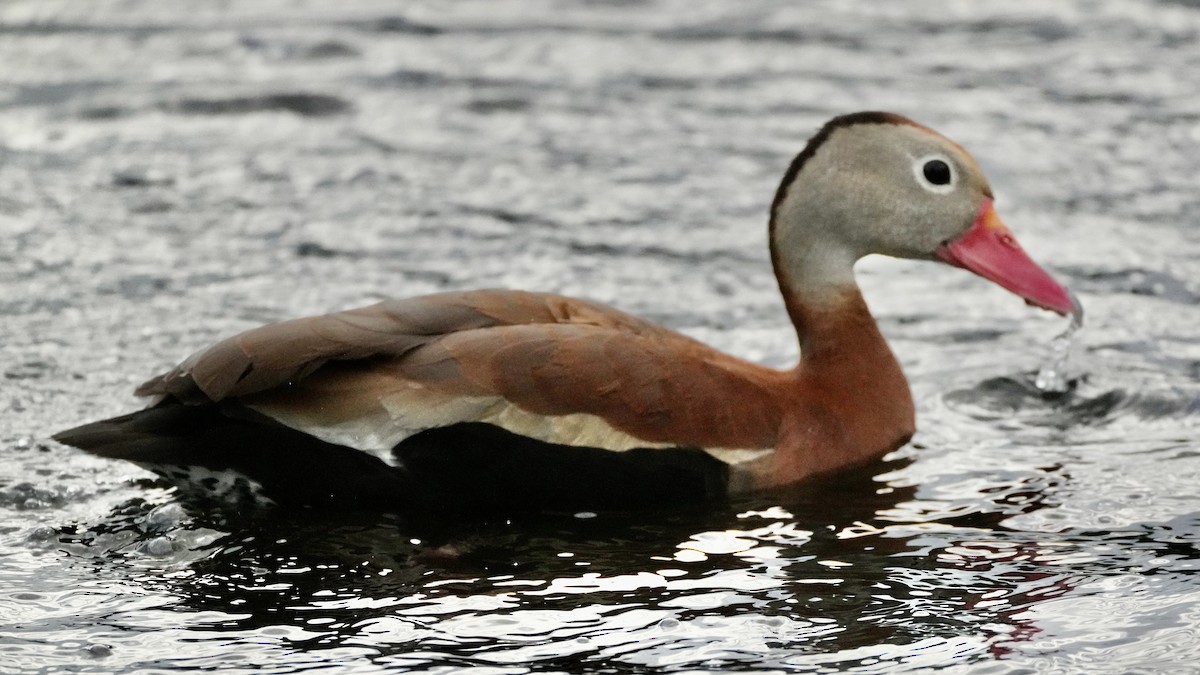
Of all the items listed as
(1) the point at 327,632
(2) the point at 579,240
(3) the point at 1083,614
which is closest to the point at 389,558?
(1) the point at 327,632

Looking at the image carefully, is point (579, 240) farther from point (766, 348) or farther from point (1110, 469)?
point (1110, 469)

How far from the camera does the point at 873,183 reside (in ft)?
21.2

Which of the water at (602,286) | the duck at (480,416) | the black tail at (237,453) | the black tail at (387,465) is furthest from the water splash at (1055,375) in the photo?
the black tail at (237,453)

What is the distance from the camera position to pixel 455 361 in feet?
18.4

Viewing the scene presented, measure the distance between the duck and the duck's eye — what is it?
2.74ft

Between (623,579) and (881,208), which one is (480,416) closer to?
(623,579)

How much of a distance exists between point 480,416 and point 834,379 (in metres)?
1.40

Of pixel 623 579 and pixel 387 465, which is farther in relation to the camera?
pixel 387 465

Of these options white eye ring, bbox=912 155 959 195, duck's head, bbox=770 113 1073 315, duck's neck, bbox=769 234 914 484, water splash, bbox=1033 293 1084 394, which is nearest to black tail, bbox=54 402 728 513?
duck's neck, bbox=769 234 914 484

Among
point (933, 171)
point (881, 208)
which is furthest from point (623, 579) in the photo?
point (933, 171)

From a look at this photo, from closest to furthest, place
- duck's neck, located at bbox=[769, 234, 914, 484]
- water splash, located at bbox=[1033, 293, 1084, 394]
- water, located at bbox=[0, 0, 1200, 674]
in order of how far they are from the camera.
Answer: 1. water, located at bbox=[0, 0, 1200, 674]
2. duck's neck, located at bbox=[769, 234, 914, 484]
3. water splash, located at bbox=[1033, 293, 1084, 394]

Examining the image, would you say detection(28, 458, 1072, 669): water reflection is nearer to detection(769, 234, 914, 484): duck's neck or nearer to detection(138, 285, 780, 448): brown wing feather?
detection(769, 234, 914, 484): duck's neck

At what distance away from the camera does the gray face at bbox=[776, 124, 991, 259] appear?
21.2ft

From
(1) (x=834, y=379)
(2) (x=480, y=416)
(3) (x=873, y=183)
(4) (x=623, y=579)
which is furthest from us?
(3) (x=873, y=183)
